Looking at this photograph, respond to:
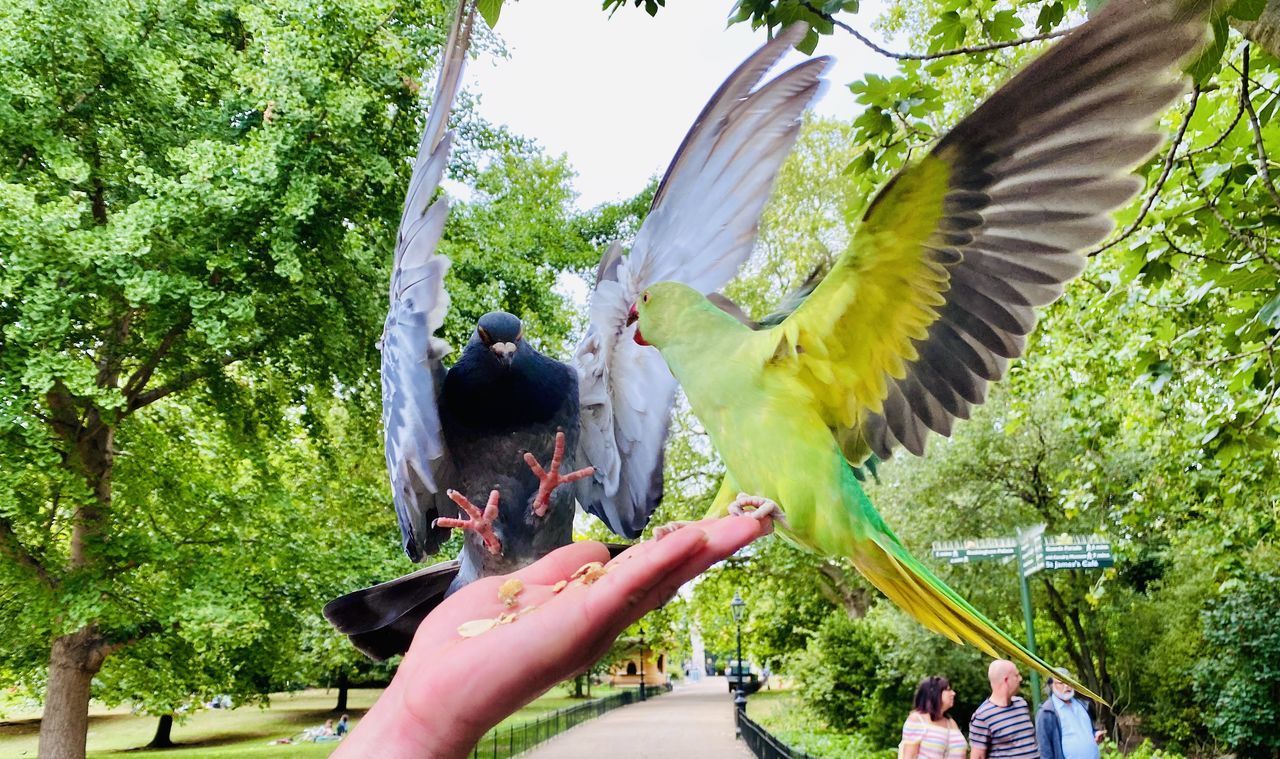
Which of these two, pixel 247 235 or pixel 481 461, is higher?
pixel 247 235

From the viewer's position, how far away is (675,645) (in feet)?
72.6

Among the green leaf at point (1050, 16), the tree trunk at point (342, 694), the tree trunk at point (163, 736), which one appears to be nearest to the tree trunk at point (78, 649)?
the green leaf at point (1050, 16)

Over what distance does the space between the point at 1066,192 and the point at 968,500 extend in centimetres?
1016

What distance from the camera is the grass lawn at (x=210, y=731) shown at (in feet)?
47.0

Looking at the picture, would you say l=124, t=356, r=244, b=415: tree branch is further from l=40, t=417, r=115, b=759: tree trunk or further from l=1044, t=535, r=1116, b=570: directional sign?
l=1044, t=535, r=1116, b=570: directional sign

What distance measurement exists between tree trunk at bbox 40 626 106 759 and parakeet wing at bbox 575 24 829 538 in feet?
24.9

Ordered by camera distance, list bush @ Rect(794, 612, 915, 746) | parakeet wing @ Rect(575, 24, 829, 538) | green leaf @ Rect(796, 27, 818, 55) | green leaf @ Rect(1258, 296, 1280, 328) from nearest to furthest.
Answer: parakeet wing @ Rect(575, 24, 829, 538) < green leaf @ Rect(796, 27, 818, 55) < green leaf @ Rect(1258, 296, 1280, 328) < bush @ Rect(794, 612, 915, 746)

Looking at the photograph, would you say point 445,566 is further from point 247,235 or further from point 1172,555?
point 1172,555

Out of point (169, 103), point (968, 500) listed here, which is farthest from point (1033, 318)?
point (968, 500)

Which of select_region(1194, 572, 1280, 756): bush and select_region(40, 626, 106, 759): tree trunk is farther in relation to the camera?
select_region(1194, 572, 1280, 756): bush

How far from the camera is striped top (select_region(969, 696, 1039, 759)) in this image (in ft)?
13.3

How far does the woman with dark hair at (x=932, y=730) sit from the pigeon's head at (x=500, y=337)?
3.36 meters

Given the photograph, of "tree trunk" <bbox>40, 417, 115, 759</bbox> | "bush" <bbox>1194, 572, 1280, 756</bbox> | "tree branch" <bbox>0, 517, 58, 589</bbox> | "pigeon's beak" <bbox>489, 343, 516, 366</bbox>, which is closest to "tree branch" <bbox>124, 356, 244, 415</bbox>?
"tree trunk" <bbox>40, 417, 115, 759</bbox>

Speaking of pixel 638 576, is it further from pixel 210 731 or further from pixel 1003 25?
pixel 210 731
